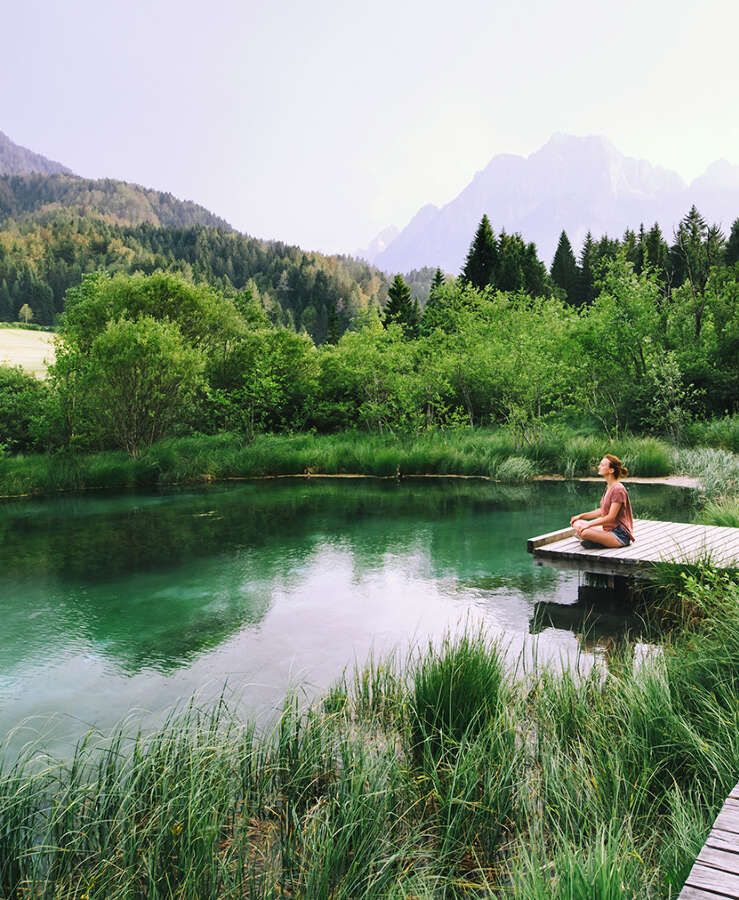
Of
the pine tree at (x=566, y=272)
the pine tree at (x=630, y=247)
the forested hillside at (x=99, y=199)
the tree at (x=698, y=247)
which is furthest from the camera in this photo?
the forested hillside at (x=99, y=199)

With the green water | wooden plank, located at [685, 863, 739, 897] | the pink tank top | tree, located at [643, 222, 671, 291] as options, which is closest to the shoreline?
the green water

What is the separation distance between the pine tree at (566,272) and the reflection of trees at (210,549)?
36.5m

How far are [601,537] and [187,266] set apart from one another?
7318 centimetres

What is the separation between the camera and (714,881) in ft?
5.58

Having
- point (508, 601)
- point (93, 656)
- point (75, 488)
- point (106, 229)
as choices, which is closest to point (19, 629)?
point (93, 656)

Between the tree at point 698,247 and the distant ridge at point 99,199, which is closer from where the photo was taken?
the tree at point 698,247

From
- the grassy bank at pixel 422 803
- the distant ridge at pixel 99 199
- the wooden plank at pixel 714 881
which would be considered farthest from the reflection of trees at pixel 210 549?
the distant ridge at pixel 99 199

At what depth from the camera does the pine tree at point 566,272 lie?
1839 inches

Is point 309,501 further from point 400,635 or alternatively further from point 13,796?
point 13,796

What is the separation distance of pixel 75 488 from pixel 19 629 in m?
9.80

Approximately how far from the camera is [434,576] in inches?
300

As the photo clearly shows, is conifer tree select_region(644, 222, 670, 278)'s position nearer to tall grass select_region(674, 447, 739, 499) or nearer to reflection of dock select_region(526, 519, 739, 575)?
tall grass select_region(674, 447, 739, 499)

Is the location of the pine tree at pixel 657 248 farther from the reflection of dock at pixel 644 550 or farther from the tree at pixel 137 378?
the reflection of dock at pixel 644 550

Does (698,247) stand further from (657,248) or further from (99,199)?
(99,199)
